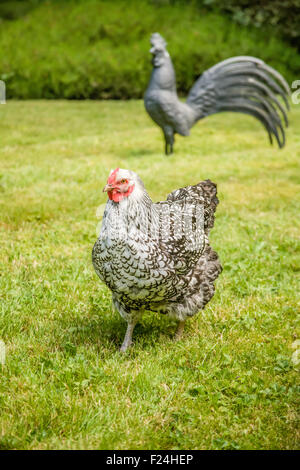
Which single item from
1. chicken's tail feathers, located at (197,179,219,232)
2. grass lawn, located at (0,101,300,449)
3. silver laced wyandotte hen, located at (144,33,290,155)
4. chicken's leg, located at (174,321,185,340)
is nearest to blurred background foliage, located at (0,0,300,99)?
silver laced wyandotte hen, located at (144,33,290,155)

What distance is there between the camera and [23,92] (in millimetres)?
14500

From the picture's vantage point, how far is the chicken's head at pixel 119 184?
9.39 feet

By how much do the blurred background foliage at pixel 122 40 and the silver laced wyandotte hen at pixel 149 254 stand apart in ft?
38.5

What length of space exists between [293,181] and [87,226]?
11.3 ft

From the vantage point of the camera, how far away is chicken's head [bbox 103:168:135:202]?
2863 millimetres

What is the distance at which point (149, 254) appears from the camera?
2926mm

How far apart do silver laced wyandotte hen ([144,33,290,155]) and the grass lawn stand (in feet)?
3.93

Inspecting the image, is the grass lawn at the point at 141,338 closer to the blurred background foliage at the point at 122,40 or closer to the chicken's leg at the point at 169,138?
the chicken's leg at the point at 169,138

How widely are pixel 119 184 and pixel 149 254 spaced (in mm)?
436

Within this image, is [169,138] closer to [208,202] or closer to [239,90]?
[239,90]

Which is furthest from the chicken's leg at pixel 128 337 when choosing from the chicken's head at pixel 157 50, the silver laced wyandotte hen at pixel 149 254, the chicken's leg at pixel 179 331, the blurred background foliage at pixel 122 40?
the blurred background foliage at pixel 122 40

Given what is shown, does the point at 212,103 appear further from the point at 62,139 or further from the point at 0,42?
the point at 0,42

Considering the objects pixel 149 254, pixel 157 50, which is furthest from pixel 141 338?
pixel 157 50

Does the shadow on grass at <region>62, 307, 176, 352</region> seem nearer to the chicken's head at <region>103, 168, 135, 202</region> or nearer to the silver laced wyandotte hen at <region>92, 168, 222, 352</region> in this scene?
the silver laced wyandotte hen at <region>92, 168, 222, 352</region>
